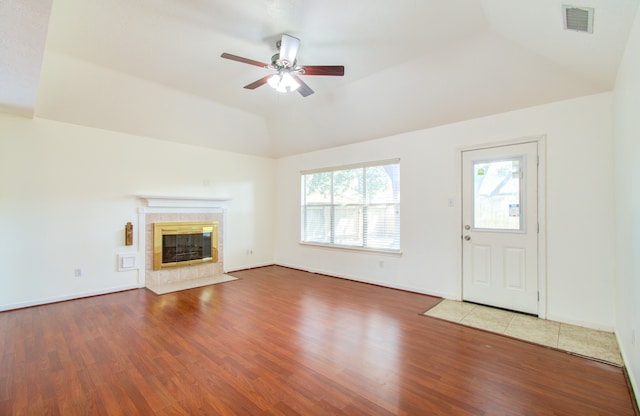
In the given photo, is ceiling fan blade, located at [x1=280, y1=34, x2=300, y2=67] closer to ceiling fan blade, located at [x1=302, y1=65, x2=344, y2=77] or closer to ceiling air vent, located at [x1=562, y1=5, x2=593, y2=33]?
ceiling fan blade, located at [x1=302, y1=65, x2=344, y2=77]

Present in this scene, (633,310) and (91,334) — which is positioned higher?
(633,310)

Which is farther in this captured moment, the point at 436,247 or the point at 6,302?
the point at 436,247

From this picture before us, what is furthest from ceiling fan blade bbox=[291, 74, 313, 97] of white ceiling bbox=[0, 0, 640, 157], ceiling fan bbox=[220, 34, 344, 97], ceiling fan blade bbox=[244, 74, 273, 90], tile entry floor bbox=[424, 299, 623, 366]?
tile entry floor bbox=[424, 299, 623, 366]

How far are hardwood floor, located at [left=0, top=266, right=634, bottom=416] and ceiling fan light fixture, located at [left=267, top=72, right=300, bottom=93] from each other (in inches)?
104

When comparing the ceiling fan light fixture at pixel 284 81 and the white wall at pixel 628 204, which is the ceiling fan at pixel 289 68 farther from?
the white wall at pixel 628 204

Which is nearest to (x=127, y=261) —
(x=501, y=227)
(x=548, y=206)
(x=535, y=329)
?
(x=501, y=227)

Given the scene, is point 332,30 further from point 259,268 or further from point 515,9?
point 259,268

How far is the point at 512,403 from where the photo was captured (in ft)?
6.49

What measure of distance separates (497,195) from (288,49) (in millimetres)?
3154

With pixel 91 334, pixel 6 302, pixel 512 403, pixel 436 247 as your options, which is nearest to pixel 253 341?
pixel 91 334

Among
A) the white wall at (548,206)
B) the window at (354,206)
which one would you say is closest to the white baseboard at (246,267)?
the window at (354,206)

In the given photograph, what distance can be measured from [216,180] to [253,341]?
12.8ft

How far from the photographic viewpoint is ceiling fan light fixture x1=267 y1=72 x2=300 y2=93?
3.05m

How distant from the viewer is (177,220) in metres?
5.34
